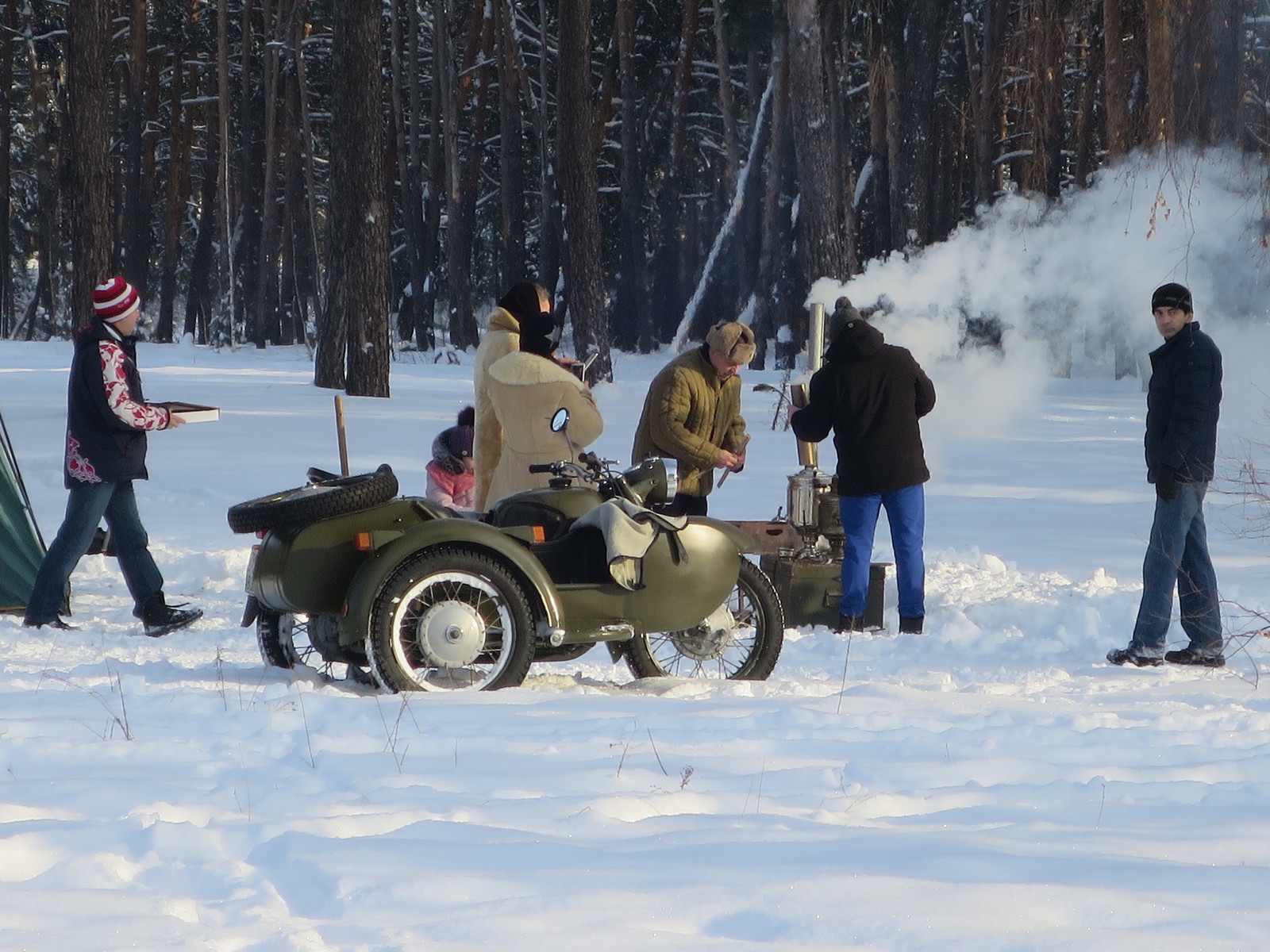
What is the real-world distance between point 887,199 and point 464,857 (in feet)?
95.8

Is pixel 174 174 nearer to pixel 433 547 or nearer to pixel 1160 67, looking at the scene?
pixel 1160 67

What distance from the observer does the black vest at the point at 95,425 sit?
7086 mm

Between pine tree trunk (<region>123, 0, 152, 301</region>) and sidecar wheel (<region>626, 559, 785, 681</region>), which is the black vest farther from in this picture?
pine tree trunk (<region>123, 0, 152, 301</region>)

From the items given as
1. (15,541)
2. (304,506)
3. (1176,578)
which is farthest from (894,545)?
(15,541)

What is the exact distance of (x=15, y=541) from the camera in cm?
805

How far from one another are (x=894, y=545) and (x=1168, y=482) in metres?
1.34

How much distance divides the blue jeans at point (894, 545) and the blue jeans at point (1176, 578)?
3.67 ft

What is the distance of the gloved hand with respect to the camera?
267 inches

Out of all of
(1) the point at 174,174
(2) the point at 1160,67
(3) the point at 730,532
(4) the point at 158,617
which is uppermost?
(1) the point at 174,174

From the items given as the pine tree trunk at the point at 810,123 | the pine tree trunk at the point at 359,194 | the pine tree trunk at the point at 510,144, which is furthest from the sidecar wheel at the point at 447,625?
the pine tree trunk at the point at 510,144

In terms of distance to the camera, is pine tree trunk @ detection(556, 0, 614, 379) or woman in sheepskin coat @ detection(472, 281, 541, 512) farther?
pine tree trunk @ detection(556, 0, 614, 379)

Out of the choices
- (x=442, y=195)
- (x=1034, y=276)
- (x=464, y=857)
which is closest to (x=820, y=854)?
(x=464, y=857)

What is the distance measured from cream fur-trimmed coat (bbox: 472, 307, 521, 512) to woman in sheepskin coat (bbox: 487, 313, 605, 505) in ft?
0.22

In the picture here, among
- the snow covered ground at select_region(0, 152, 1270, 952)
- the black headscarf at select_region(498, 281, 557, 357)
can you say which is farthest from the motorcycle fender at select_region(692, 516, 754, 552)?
the black headscarf at select_region(498, 281, 557, 357)
